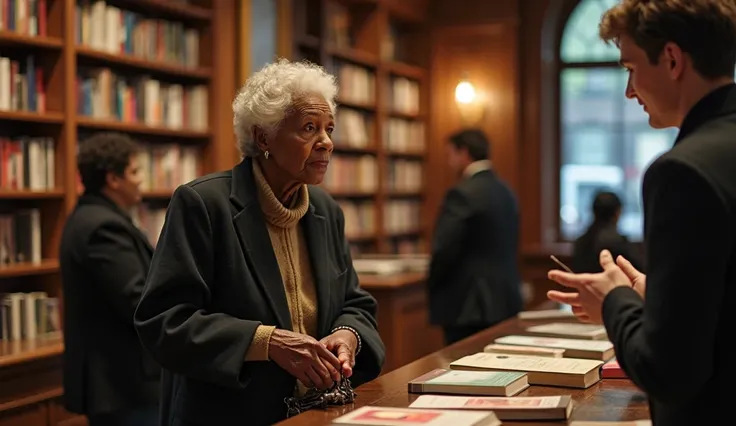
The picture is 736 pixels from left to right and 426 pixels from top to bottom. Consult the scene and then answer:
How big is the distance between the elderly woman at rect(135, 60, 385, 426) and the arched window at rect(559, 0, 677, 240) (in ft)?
21.7

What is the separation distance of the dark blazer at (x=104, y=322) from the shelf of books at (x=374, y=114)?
10.2 feet

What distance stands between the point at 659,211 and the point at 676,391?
29 centimetres

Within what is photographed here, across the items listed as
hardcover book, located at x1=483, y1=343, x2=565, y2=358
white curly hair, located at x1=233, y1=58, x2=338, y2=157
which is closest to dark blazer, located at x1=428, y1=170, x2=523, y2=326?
hardcover book, located at x1=483, y1=343, x2=565, y2=358

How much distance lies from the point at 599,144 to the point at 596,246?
4.49m

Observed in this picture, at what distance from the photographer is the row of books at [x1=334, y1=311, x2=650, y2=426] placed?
6.46ft

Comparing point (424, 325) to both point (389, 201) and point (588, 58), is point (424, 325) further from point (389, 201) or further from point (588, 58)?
point (588, 58)

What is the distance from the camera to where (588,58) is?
9000mm

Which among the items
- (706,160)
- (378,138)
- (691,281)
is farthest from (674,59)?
(378,138)

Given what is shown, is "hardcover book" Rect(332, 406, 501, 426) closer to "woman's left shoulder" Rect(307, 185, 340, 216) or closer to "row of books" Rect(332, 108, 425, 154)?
"woman's left shoulder" Rect(307, 185, 340, 216)

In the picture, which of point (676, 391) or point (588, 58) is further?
point (588, 58)

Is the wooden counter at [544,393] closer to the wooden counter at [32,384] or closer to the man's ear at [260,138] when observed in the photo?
the man's ear at [260,138]

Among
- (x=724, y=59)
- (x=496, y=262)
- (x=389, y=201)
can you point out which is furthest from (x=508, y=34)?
(x=724, y=59)

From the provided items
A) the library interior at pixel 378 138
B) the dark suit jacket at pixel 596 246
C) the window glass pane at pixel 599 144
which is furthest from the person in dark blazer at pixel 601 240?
the window glass pane at pixel 599 144

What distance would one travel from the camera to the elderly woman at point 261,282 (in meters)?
A: 2.34
